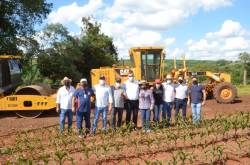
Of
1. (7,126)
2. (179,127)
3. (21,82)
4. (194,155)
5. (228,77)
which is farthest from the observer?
(228,77)

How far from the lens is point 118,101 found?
39.7 ft

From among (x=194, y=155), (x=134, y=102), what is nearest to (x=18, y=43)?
(x=134, y=102)

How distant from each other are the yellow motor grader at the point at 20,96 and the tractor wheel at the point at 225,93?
8.25 metres

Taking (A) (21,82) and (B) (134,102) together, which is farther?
(A) (21,82)

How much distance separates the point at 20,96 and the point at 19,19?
13628mm

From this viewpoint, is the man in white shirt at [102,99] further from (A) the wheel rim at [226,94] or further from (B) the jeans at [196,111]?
(A) the wheel rim at [226,94]

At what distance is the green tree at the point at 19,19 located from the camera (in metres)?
27.0

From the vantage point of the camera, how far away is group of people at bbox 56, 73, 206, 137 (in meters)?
11.5

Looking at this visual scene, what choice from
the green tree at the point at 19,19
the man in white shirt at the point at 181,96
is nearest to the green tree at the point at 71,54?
the green tree at the point at 19,19

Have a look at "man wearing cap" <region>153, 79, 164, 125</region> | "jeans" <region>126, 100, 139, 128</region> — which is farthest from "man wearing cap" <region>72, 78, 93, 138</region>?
"man wearing cap" <region>153, 79, 164, 125</region>

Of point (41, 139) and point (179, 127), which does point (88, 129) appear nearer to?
point (41, 139)

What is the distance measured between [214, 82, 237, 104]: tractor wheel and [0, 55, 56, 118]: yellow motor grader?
8.25 m

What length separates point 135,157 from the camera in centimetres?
873

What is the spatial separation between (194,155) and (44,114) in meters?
9.39
